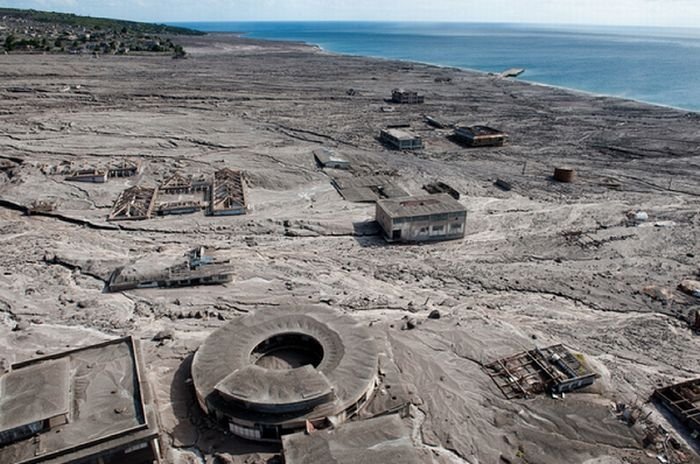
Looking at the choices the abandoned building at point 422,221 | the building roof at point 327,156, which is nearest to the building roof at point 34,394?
the abandoned building at point 422,221

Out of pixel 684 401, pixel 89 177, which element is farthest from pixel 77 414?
pixel 89 177

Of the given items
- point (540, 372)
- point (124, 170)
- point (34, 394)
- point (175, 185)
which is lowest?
point (540, 372)

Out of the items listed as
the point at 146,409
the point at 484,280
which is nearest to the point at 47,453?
the point at 146,409

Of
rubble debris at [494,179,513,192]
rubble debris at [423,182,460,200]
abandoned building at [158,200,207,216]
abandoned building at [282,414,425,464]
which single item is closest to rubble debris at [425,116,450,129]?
rubble debris at [494,179,513,192]

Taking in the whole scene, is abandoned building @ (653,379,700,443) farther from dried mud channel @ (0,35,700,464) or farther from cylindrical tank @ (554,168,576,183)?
cylindrical tank @ (554,168,576,183)

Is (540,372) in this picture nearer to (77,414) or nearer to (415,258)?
(415,258)

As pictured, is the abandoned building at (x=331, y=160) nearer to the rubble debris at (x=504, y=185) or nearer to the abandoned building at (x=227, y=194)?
the abandoned building at (x=227, y=194)
